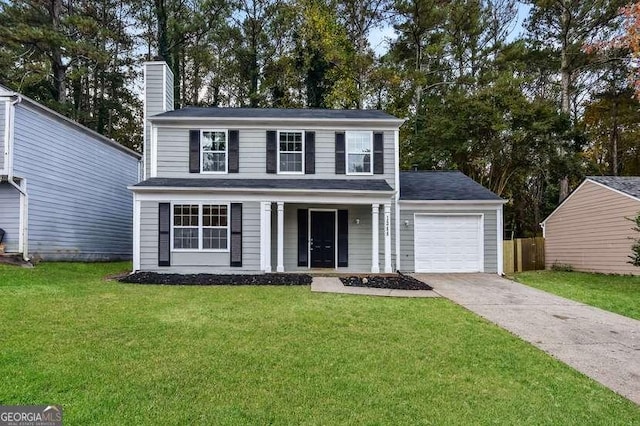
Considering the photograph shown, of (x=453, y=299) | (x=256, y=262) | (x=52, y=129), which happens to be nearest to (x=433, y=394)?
(x=453, y=299)

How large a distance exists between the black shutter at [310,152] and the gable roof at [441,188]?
9.92 ft

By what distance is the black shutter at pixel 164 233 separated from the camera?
Answer: 470 inches

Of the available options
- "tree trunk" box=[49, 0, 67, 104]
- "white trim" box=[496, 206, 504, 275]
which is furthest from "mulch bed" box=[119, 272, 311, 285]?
"tree trunk" box=[49, 0, 67, 104]

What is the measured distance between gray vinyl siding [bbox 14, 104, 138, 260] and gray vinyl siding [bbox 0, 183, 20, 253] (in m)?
0.37

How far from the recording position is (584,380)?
4.29 meters

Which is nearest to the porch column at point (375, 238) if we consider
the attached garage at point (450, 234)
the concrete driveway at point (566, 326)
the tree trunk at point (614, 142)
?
the attached garage at point (450, 234)

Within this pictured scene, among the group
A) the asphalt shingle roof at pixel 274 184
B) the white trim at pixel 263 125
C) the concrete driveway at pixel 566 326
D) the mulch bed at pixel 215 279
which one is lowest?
the concrete driveway at pixel 566 326

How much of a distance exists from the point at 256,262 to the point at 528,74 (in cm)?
2061

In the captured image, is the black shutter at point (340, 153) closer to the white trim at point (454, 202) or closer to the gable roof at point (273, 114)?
the gable roof at point (273, 114)

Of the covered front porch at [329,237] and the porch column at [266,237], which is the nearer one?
the porch column at [266,237]

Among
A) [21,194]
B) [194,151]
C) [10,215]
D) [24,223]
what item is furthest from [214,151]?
[10,215]

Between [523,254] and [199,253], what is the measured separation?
13017 mm

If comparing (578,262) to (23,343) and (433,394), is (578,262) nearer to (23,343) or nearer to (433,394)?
(433,394)

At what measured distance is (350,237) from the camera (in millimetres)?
13273
